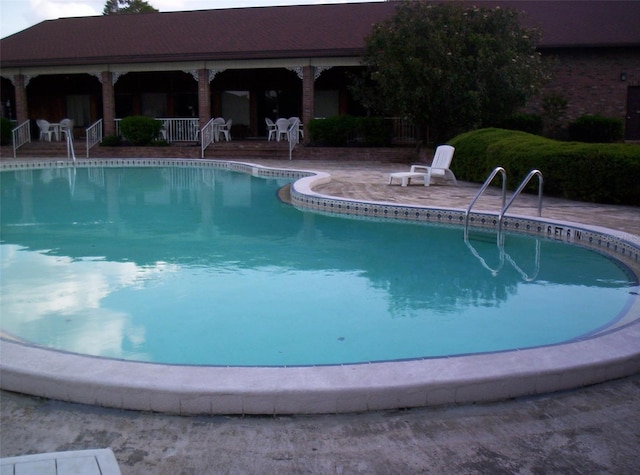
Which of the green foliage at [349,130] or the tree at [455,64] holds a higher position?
the tree at [455,64]

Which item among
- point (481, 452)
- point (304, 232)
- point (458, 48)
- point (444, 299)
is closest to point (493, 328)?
point (444, 299)

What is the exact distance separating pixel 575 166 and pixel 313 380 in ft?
29.0

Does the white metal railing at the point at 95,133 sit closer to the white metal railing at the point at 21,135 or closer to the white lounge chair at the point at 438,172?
the white metal railing at the point at 21,135

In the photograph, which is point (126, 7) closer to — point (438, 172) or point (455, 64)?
point (455, 64)

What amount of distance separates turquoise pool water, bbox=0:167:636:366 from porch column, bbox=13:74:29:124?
47.4ft

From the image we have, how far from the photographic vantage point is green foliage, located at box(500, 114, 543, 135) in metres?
19.4

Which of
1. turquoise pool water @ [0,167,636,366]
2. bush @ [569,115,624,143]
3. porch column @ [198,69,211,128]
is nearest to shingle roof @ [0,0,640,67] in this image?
porch column @ [198,69,211,128]

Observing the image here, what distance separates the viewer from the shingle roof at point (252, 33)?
21.6 m

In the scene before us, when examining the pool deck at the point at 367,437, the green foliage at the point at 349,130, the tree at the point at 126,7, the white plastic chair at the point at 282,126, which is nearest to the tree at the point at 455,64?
the green foliage at the point at 349,130

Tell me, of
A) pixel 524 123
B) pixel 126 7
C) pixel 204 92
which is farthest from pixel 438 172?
pixel 126 7

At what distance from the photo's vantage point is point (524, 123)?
19672 millimetres

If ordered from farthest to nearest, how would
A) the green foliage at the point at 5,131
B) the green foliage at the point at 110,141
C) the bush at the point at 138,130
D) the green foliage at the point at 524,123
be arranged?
the green foliage at the point at 5,131
the green foliage at the point at 110,141
the bush at the point at 138,130
the green foliage at the point at 524,123

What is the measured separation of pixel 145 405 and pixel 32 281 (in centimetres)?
412

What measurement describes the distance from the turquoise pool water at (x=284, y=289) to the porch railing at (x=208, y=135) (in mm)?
10935
